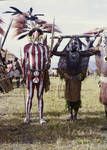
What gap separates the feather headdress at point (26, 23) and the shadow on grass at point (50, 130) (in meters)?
1.85

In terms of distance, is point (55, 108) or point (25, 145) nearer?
point (25, 145)

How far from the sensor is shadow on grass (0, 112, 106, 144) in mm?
10484

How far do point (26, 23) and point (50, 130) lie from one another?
2.76 meters

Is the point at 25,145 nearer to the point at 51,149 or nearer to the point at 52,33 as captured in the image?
the point at 51,149

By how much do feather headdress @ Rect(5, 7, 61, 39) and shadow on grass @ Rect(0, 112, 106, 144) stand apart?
1.85 meters

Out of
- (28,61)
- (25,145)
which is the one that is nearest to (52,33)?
(28,61)

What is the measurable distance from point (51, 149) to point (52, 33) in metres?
3.13

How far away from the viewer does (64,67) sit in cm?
1243

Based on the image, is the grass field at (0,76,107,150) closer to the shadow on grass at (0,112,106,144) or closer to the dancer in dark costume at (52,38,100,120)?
the shadow on grass at (0,112,106,144)

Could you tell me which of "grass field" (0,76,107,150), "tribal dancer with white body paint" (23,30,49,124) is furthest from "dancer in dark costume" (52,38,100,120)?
"grass field" (0,76,107,150)

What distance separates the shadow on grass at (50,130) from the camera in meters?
10.5

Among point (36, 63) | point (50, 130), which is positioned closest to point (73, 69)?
point (36, 63)

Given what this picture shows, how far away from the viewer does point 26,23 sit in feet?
42.6

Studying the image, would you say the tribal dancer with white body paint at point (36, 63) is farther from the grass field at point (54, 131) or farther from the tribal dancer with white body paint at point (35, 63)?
the grass field at point (54, 131)
